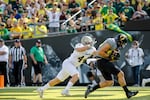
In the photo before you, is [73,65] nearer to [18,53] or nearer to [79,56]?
[79,56]

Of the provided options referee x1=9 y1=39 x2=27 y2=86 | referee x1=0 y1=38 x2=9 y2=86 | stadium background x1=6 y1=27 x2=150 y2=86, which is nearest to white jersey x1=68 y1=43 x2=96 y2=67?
referee x1=0 y1=38 x2=9 y2=86

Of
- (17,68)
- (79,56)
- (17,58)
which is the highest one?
(79,56)

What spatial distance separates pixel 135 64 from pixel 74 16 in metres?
3.28

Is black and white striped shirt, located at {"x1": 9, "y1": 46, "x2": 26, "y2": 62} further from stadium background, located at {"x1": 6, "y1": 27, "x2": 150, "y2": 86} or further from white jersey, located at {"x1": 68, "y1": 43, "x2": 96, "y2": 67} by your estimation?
white jersey, located at {"x1": 68, "y1": 43, "x2": 96, "y2": 67}

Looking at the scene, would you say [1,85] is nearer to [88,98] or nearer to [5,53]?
[5,53]

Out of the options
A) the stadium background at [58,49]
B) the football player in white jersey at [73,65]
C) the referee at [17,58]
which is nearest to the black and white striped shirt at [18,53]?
the referee at [17,58]

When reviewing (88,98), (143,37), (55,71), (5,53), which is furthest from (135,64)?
(88,98)

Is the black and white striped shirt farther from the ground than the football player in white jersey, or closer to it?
closer to it

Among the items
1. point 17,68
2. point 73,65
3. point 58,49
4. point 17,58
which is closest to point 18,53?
point 17,58

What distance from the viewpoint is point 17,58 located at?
790 inches

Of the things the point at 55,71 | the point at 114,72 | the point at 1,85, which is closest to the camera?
the point at 114,72

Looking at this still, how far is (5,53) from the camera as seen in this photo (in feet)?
64.4

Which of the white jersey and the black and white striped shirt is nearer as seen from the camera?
the white jersey

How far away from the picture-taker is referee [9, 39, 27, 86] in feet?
65.9
